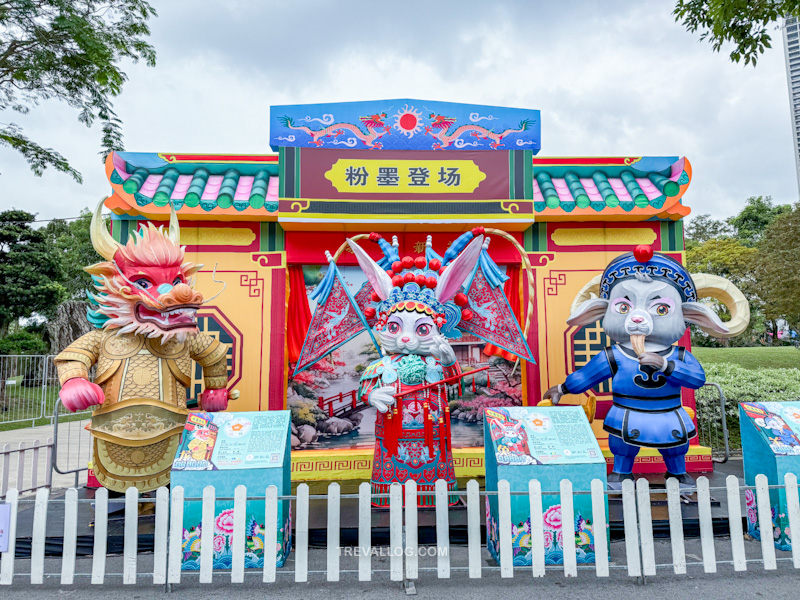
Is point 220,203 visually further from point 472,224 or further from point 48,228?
point 48,228

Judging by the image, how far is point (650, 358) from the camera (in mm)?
4508

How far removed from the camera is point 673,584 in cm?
345

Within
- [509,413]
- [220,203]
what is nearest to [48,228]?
[220,203]

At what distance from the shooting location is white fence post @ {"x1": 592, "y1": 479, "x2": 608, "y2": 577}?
338 centimetres

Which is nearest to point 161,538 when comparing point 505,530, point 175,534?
point 175,534

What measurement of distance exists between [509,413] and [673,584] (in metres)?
1.51

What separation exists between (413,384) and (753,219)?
27.2 metres

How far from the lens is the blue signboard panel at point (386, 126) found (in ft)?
20.6

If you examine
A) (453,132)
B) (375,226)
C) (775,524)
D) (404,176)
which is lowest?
(775,524)

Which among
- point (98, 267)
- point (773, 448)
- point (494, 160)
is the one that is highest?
point (494, 160)

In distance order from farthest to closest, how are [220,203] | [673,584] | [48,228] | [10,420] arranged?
1. [48,228]
2. [10,420]
3. [220,203]
4. [673,584]

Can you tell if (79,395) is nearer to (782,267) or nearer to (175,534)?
(175,534)

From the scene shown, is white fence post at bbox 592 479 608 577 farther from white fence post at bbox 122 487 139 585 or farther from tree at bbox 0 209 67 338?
tree at bbox 0 209 67 338

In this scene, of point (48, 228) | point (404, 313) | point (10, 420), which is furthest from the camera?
point (48, 228)
